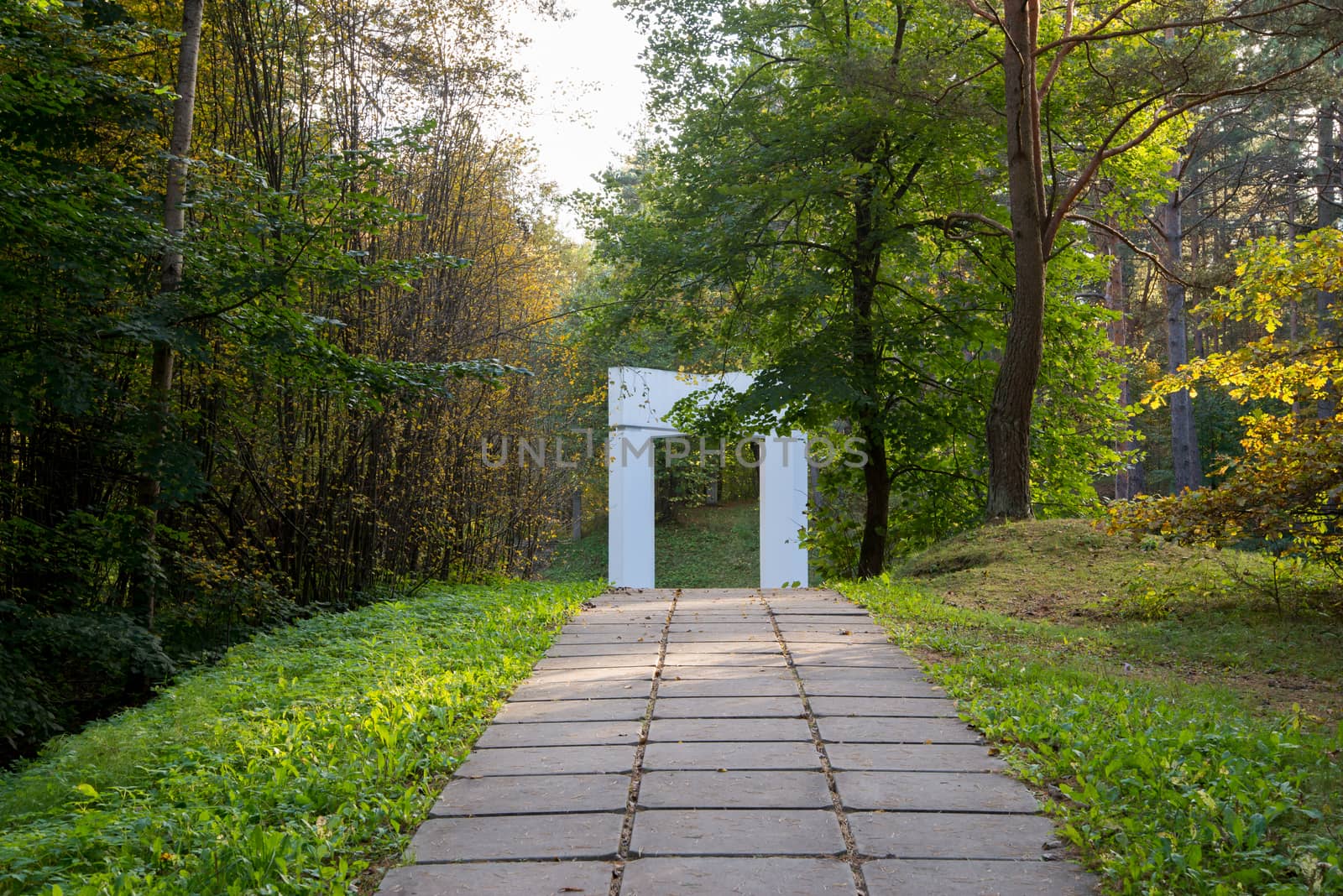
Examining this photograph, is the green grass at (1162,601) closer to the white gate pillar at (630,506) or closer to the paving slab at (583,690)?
the paving slab at (583,690)

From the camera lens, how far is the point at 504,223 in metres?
9.26

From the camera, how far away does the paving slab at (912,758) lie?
2.96m

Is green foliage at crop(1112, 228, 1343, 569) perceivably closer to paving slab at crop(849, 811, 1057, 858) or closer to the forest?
the forest

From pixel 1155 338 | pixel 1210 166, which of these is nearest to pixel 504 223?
pixel 1155 338

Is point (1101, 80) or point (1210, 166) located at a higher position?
point (1210, 166)

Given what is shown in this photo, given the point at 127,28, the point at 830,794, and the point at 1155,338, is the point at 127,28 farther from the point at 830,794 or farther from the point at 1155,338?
the point at 1155,338

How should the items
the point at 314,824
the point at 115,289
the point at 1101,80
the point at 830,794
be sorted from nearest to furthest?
the point at 314,824 < the point at 830,794 < the point at 115,289 < the point at 1101,80

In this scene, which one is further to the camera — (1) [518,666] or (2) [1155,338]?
(2) [1155,338]

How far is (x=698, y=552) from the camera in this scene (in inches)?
910

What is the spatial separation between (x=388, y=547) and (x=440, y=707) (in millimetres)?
4861

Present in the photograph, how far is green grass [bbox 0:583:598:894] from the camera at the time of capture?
2240 mm

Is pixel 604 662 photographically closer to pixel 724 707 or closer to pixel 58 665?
pixel 724 707

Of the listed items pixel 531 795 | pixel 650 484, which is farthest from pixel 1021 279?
pixel 650 484

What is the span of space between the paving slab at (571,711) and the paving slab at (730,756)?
412mm
